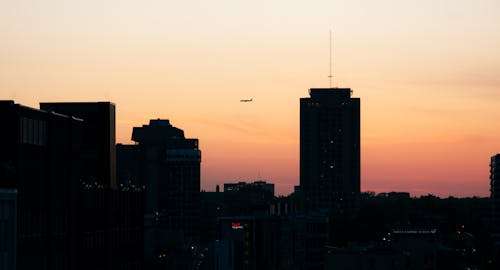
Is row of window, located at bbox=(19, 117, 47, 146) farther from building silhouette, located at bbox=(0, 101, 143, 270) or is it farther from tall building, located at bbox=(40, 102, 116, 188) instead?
tall building, located at bbox=(40, 102, 116, 188)

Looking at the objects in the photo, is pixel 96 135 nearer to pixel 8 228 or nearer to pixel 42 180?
pixel 42 180

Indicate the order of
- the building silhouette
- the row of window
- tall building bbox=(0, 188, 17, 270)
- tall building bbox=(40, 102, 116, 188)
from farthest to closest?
1. tall building bbox=(40, 102, 116, 188)
2. the row of window
3. the building silhouette
4. tall building bbox=(0, 188, 17, 270)

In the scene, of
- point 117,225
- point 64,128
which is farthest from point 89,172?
point 64,128

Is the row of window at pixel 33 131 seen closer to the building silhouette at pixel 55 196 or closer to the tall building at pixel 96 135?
the building silhouette at pixel 55 196

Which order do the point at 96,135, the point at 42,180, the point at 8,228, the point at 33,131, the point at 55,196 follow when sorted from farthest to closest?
the point at 96,135, the point at 55,196, the point at 42,180, the point at 33,131, the point at 8,228

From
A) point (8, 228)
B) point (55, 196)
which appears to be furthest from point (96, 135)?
point (8, 228)

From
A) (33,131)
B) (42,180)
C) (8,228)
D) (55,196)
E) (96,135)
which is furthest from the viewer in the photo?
(96,135)

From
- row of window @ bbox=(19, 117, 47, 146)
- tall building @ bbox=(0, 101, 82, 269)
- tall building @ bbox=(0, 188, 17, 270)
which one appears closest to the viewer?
tall building @ bbox=(0, 188, 17, 270)

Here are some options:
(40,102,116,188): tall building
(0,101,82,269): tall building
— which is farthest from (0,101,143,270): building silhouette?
(40,102,116,188): tall building

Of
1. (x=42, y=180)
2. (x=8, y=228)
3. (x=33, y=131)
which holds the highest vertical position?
(x=33, y=131)
